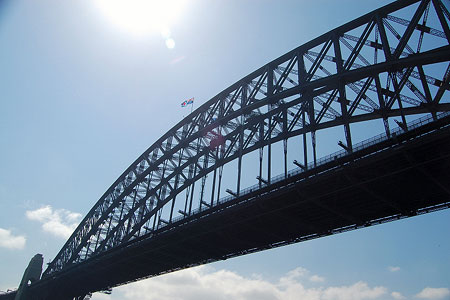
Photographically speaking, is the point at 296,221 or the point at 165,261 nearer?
the point at 296,221

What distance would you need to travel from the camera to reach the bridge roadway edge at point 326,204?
82.3ft

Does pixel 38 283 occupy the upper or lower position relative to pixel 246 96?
lower

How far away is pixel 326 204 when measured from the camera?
3111cm

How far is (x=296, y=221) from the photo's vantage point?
34688mm

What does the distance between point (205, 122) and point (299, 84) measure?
15310 millimetres

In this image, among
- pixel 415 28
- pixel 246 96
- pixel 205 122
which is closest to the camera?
pixel 415 28

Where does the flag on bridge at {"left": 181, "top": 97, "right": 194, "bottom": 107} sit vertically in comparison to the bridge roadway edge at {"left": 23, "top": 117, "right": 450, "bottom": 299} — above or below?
above

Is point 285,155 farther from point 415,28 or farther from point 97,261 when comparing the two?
point 97,261

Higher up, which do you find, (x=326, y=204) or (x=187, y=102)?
(x=187, y=102)

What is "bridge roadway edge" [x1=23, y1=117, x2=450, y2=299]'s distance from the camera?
2508 cm

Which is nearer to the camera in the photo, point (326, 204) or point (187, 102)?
point (326, 204)

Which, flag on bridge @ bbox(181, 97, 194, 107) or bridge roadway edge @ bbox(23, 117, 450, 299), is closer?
bridge roadway edge @ bbox(23, 117, 450, 299)

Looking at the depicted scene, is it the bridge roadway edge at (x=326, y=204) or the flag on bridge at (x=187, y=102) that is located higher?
the flag on bridge at (x=187, y=102)

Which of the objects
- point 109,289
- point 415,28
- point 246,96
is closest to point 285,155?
point 246,96
